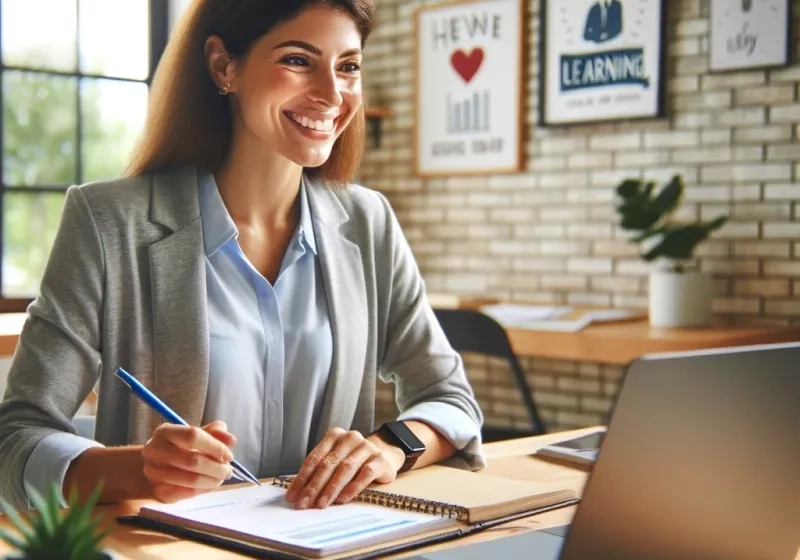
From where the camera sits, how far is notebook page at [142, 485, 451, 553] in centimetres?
107

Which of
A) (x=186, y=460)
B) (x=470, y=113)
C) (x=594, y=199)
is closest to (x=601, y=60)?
(x=594, y=199)

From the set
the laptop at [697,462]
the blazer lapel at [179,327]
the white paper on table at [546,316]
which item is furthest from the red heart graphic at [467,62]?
the laptop at [697,462]

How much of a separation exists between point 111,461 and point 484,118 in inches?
138

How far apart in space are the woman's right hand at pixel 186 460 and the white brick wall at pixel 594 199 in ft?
9.68

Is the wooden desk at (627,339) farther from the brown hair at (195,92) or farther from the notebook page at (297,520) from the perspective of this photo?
the notebook page at (297,520)

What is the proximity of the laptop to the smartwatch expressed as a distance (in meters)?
0.58

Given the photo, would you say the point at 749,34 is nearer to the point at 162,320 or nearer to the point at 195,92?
→ the point at 195,92

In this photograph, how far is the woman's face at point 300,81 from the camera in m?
1.65

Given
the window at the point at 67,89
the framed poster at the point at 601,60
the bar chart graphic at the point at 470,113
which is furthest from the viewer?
the bar chart graphic at the point at 470,113

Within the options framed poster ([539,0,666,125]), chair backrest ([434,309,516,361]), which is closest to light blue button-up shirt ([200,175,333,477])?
chair backrest ([434,309,516,361])

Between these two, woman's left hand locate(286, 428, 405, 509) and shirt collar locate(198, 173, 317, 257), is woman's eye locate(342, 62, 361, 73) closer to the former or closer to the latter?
shirt collar locate(198, 173, 317, 257)

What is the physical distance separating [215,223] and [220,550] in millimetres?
704

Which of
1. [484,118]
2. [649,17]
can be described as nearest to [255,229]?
[649,17]

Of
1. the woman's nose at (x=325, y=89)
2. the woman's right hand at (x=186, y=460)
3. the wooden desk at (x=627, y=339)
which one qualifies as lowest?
the wooden desk at (x=627, y=339)
